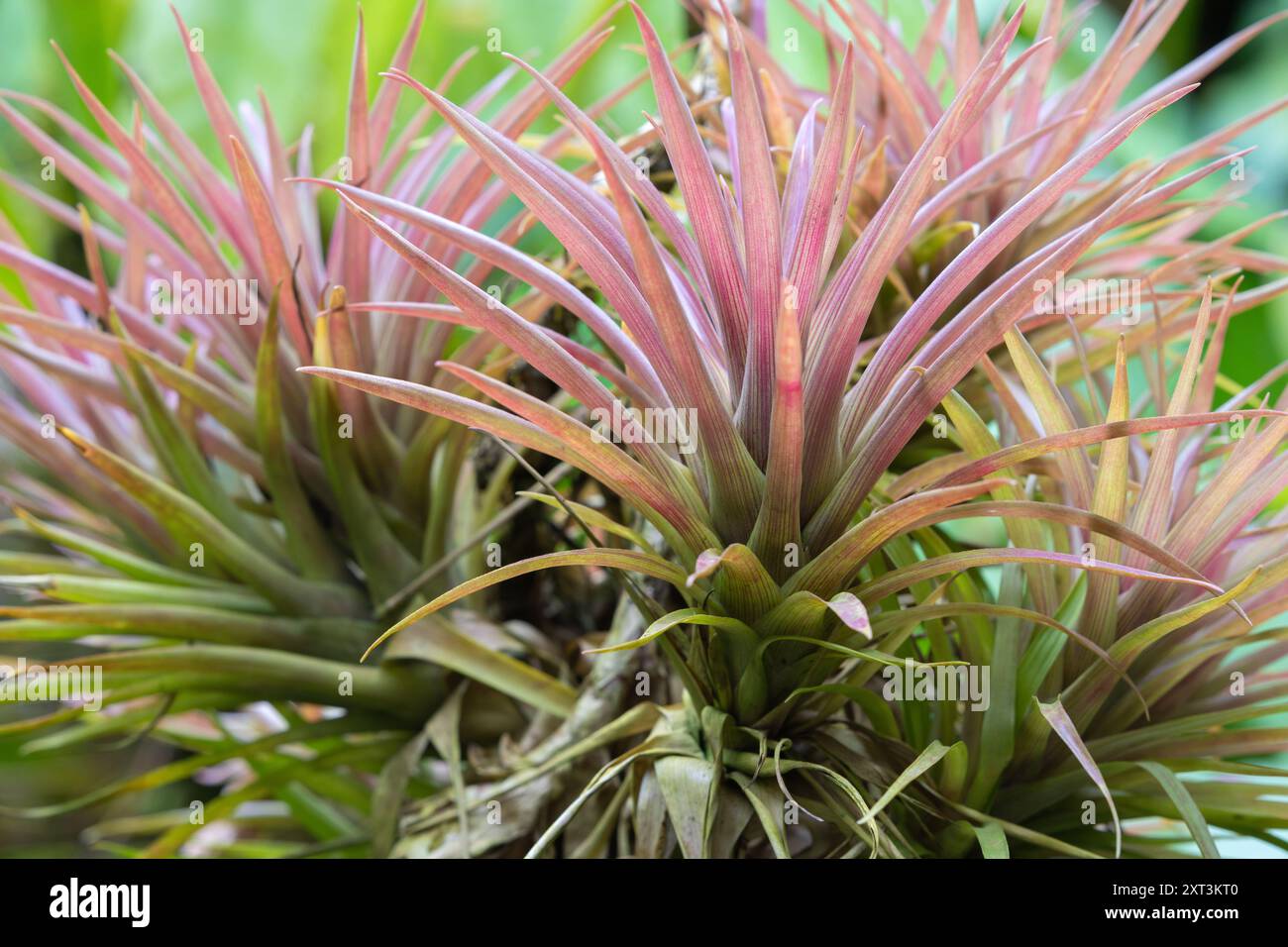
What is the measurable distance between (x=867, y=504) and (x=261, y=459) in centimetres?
30

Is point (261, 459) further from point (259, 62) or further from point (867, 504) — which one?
point (259, 62)

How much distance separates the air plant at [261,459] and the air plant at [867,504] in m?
0.09

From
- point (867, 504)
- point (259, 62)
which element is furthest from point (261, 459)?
point (259, 62)

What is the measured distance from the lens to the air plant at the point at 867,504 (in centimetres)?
30

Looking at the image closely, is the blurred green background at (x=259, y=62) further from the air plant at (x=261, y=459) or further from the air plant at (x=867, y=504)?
→ the air plant at (x=867, y=504)

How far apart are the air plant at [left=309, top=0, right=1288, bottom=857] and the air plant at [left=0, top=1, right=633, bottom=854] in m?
0.09

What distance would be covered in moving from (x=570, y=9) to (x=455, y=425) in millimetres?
843

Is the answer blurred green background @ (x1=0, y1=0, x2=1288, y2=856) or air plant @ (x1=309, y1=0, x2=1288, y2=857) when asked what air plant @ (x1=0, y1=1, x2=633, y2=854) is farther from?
blurred green background @ (x1=0, y1=0, x2=1288, y2=856)

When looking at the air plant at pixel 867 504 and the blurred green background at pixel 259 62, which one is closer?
the air plant at pixel 867 504

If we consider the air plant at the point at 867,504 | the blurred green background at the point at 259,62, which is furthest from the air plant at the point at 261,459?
the blurred green background at the point at 259,62

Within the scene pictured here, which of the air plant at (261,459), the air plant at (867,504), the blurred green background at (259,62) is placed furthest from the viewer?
the blurred green background at (259,62)

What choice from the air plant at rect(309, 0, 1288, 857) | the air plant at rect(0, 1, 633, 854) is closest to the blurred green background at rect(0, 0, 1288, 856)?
the air plant at rect(0, 1, 633, 854)

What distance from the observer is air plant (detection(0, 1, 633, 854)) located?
0.44 meters
